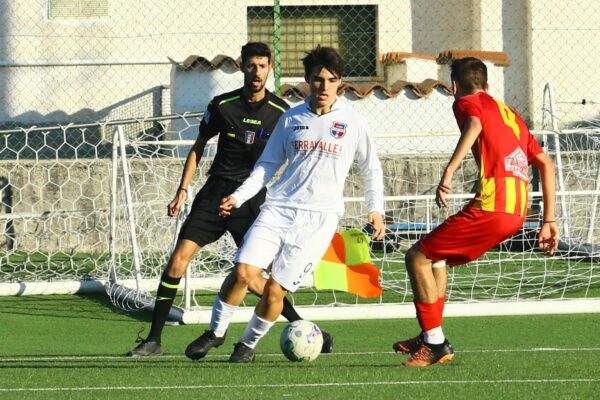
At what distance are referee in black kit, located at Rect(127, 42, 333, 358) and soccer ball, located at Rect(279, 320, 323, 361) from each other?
3.00 feet

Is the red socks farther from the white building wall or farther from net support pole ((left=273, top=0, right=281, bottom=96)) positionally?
the white building wall

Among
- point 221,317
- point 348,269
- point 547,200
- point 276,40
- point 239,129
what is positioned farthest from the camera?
point 276,40

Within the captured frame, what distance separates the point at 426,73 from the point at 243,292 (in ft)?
42.1

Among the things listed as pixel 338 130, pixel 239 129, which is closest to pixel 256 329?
pixel 338 130

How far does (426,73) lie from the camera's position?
20359 mm

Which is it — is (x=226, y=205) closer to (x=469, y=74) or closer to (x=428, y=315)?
(x=428, y=315)

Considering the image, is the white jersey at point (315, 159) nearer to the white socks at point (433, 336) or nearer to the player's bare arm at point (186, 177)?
the white socks at point (433, 336)

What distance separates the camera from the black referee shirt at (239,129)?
9.02 m

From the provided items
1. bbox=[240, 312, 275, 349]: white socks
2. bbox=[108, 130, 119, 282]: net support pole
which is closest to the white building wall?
bbox=[108, 130, 119, 282]: net support pole

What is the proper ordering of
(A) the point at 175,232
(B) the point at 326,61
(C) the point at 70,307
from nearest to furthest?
1. (B) the point at 326,61
2. (A) the point at 175,232
3. (C) the point at 70,307

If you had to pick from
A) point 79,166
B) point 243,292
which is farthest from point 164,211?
point 243,292

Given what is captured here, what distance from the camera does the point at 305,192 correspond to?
7.74 m

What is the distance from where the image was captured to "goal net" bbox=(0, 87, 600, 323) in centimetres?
1250

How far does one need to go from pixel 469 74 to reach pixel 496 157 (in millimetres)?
527
